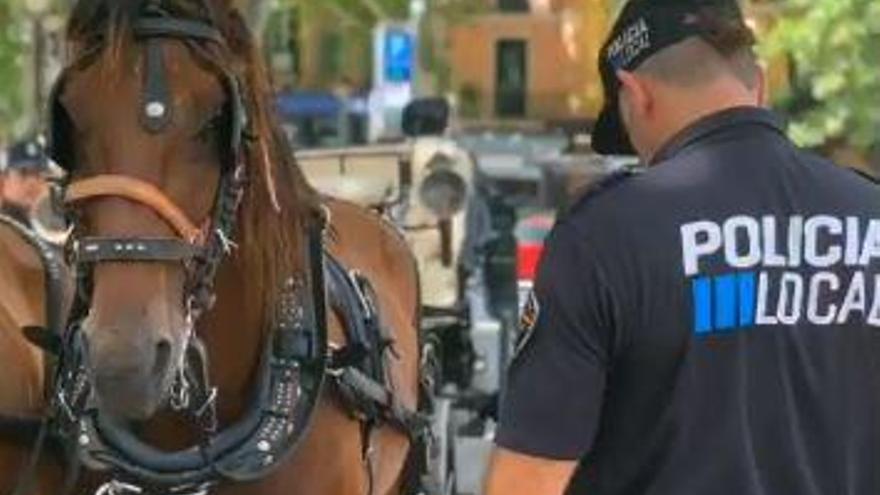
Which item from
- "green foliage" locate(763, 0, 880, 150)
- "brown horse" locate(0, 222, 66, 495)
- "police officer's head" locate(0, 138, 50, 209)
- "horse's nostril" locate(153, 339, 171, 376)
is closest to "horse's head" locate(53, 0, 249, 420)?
"horse's nostril" locate(153, 339, 171, 376)

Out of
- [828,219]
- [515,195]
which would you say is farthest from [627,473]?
[515,195]

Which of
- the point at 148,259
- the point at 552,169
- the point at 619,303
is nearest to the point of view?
the point at 619,303

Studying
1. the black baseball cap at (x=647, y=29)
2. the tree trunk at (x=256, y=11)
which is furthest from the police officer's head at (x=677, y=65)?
the tree trunk at (x=256, y=11)

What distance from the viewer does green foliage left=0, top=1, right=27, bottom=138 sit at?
1488cm

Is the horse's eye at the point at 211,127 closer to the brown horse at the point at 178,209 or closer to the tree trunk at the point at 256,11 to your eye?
the brown horse at the point at 178,209

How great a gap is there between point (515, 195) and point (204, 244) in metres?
18.2

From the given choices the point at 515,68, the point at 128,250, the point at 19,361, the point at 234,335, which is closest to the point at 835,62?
the point at 19,361

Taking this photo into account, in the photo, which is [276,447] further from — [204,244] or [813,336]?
[813,336]

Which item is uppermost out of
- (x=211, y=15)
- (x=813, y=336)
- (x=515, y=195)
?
(x=211, y=15)

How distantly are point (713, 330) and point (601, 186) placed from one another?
0.89 feet

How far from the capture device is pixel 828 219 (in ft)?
9.56

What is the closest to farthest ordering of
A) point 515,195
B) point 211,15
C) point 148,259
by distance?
point 148,259
point 211,15
point 515,195

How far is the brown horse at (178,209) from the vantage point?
3.46 meters

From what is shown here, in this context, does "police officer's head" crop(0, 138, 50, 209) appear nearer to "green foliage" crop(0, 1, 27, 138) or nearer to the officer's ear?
"green foliage" crop(0, 1, 27, 138)
